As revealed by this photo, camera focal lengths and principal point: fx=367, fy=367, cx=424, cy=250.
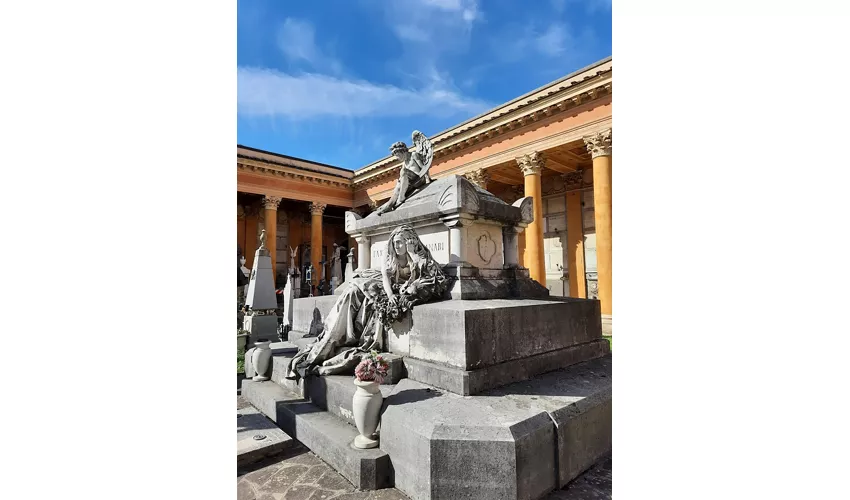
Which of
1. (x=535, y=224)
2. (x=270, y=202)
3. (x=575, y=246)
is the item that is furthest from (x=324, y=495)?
(x=270, y=202)

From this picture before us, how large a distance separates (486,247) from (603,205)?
30.1ft

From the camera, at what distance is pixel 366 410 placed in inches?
107

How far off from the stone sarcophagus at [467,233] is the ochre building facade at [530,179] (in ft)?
27.5

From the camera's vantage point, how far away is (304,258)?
25.5 metres

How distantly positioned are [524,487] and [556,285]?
1649 centimetres

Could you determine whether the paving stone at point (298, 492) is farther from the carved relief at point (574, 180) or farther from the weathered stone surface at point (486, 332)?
the carved relief at point (574, 180)

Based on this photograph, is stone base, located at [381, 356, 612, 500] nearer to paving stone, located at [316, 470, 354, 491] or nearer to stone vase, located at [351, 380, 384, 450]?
stone vase, located at [351, 380, 384, 450]

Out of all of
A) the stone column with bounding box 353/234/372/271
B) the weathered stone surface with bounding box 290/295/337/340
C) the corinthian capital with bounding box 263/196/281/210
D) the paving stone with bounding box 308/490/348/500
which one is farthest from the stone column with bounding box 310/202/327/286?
the paving stone with bounding box 308/490/348/500

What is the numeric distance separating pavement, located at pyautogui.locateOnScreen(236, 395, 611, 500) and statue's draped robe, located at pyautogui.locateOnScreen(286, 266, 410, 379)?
101cm

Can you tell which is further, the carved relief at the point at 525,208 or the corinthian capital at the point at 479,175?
the corinthian capital at the point at 479,175

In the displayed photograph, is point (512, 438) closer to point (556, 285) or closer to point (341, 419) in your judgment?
point (341, 419)

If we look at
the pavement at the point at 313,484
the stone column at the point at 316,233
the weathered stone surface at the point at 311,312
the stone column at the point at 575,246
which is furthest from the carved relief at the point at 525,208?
the stone column at the point at 316,233

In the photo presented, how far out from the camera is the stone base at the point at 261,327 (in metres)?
8.93

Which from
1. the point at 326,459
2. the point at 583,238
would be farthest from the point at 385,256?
the point at 583,238
